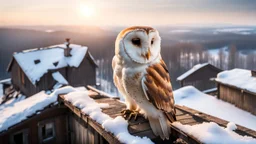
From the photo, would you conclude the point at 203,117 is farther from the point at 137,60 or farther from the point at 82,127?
the point at 82,127

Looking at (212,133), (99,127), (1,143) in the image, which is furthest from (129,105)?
(1,143)

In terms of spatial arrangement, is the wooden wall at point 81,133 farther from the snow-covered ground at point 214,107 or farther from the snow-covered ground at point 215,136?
the snow-covered ground at point 214,107

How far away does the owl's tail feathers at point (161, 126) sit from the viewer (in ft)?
11.8

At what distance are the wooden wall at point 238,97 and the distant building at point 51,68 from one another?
9507 mm

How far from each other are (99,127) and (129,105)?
549mm

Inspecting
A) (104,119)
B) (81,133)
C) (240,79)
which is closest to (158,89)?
(104,119)

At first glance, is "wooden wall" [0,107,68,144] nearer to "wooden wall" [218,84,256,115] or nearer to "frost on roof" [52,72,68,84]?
"wooden wall" [218,84,256,115]

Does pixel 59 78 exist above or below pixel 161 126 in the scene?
below

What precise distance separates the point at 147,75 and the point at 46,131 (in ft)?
16.4

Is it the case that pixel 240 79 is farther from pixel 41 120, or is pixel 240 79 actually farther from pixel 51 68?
pixel 51 68

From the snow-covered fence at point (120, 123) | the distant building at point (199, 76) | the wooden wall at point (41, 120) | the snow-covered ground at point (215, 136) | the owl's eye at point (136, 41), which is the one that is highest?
the owl's eye at point (136, 41)

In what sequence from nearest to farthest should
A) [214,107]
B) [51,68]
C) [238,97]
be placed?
[238,97], [214,107], [51,68]

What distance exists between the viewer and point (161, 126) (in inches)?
143

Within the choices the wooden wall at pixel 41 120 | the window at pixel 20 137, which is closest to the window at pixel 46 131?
Result: the wooden wall at pixel 41 120
